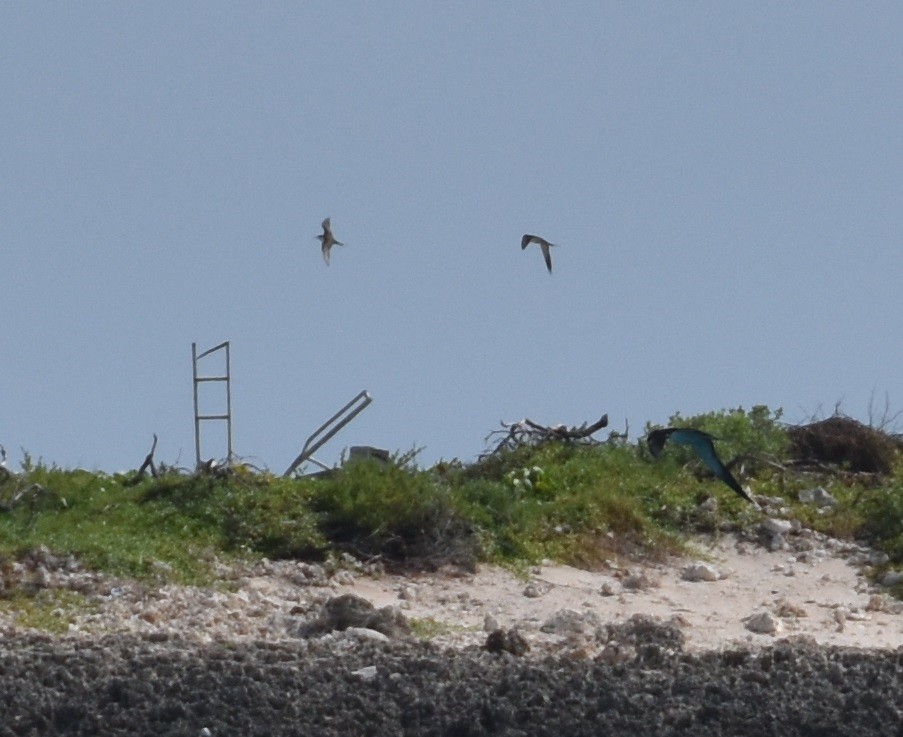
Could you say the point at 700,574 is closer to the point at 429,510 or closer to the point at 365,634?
the point at 429,510

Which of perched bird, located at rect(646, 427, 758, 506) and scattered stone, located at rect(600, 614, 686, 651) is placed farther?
perched bird, located at rect(646, 427, 758, 506)

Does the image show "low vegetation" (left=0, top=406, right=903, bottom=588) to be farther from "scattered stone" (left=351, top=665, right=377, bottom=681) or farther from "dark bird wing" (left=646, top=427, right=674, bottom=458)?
"scattered stone" (left=351, top=665, right=377, bottom=681)

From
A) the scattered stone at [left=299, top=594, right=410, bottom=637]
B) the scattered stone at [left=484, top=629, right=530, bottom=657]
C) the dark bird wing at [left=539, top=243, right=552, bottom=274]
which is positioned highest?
the dark bird wing at [left=539, top=243, right=552, bottom=274]

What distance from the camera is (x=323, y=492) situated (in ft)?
43.7

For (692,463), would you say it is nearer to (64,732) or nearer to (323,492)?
(323,492)

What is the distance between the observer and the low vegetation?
12.4 meters

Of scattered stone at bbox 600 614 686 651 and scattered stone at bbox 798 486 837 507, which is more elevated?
scattered stone at bbox 798 486 837 507

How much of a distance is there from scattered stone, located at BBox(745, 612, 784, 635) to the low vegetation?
1.93m

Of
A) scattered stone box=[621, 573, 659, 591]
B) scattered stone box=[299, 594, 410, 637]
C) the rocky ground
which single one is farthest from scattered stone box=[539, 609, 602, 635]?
scattered stone box=[621, 573, 659, 591]

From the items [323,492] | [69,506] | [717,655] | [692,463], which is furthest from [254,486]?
[717,655]

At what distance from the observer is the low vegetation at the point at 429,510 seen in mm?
12422

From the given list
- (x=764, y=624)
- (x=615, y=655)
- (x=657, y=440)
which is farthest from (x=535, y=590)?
(x=657, y=440)

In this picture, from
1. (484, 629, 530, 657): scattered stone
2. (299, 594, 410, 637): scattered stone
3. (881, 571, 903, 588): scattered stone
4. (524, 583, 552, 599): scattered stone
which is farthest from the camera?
(881, 571, 903, 588): scattered stone

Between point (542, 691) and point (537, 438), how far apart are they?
9088 millimetres
